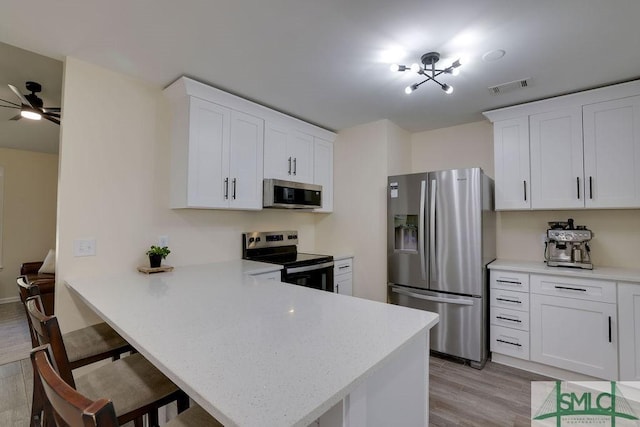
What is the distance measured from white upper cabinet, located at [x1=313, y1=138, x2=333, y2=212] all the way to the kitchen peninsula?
2.02 m

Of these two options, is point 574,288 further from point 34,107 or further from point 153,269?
point 34,107

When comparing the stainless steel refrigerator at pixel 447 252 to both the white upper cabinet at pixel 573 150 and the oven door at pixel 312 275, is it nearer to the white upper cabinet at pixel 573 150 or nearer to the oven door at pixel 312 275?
the white upper cabinet at pixel 573 150

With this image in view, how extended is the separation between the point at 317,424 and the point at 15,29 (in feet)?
8.64

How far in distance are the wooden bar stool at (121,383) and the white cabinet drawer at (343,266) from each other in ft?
6.97

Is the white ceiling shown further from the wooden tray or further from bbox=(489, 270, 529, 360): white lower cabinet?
bbox=(489, 270, 529, 360): white lower cabinet

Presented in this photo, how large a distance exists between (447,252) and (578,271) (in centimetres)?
100

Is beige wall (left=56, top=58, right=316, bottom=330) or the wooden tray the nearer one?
beige wall (left=56, top=58, right=316, bottom=330)

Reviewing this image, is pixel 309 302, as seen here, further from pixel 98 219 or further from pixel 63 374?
pixel 98 219

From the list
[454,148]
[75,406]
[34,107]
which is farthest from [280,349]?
[454,148]

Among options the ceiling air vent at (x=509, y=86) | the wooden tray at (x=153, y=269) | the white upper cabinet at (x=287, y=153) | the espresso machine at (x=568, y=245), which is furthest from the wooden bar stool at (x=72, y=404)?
the espresso machine at (x=568, y=245)

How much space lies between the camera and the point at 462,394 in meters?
2.24

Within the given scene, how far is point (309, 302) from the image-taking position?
147 centimetres

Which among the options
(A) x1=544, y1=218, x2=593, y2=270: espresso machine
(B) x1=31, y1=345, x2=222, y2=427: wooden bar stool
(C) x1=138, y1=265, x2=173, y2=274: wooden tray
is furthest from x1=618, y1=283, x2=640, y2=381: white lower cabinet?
(C) x1=138, y1=265, x2=173, y2=274: wooden tray

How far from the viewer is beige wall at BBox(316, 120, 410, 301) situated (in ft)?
10.9
